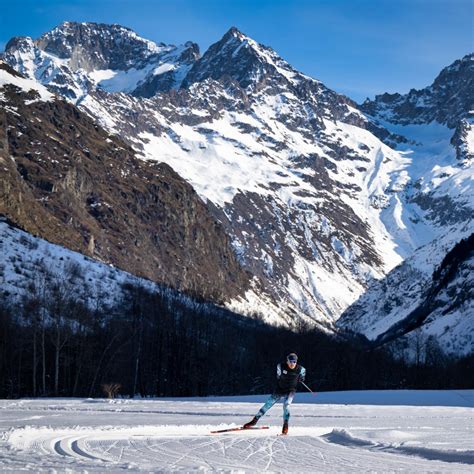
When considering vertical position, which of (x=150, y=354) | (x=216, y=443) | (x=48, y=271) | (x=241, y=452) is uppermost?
(x=48, y=271)

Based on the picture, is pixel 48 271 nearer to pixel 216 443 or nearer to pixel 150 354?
pixel 150 354

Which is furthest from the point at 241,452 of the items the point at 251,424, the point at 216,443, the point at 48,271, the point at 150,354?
the point at 48,271

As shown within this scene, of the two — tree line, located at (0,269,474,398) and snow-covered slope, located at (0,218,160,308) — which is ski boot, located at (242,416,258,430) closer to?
tree line, located at (0,269,474,398)

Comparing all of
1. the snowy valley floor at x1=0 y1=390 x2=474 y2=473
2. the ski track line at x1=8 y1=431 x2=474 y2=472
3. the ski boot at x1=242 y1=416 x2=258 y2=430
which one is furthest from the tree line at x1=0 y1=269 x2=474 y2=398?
the ski track line at x1=8 y1=431 x2=474 y2=472

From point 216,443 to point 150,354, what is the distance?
254ft

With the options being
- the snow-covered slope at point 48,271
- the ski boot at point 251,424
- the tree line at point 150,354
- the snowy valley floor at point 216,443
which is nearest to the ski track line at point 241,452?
the snowy valley floor at point 216,443

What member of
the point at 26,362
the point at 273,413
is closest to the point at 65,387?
the point at 26,362

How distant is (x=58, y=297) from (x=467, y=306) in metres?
130

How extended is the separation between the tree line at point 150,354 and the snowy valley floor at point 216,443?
27440 millimetres

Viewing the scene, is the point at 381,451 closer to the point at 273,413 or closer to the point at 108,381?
the point at 273,413

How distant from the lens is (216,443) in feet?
72.2

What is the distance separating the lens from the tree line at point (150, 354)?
75688 mm

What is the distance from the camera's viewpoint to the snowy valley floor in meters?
17.4

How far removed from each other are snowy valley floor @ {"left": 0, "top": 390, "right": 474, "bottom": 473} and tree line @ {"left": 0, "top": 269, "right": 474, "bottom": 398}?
1080 inches
